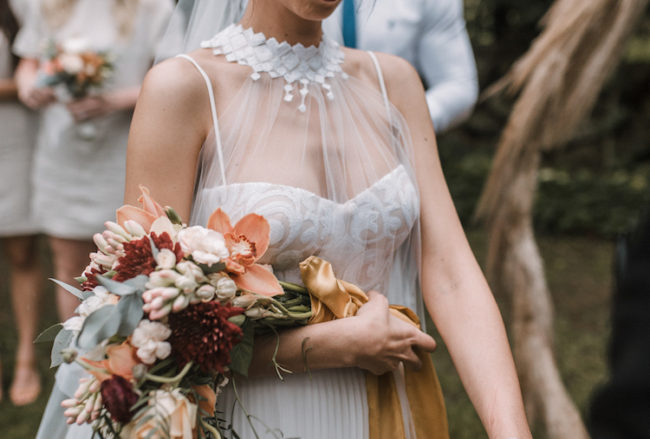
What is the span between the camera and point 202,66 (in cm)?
174

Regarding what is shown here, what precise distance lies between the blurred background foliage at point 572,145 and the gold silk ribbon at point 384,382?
26.1ft

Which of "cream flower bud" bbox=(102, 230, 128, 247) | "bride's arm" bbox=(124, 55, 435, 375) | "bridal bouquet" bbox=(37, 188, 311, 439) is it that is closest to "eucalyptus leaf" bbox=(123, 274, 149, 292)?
"bridal bouquet" bbox=(37, 188, 311, 439)

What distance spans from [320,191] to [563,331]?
16.4ft

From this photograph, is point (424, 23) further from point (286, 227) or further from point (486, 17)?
point (486, 17)

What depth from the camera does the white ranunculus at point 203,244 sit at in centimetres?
138

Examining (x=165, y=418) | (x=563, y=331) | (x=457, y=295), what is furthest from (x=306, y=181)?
(x=563, y=331)

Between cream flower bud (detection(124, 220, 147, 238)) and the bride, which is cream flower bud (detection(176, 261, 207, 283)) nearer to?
cream flower bud (detection(124, 220, 147, 238))

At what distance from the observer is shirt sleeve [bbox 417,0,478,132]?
3113 mm

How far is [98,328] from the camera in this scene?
1.32 metres

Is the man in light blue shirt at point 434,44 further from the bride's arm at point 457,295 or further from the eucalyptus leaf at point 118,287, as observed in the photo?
the eucalyptus leaf at point 118,287

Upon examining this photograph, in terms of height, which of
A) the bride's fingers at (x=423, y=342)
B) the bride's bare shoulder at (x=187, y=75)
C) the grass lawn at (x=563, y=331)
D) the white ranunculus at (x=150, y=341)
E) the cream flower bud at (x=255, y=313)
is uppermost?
the bride's bare shoulder at (x=187, y=75)

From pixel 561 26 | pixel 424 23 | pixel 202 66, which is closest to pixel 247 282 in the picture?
pixel 202 66

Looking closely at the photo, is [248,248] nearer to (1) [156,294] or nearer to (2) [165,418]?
(1) [156,294]

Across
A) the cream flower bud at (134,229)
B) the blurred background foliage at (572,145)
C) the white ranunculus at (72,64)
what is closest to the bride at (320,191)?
the cream flower bud at (134,229)
